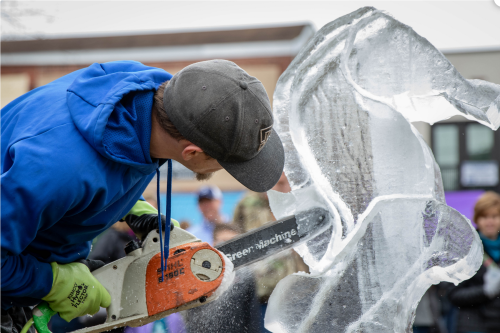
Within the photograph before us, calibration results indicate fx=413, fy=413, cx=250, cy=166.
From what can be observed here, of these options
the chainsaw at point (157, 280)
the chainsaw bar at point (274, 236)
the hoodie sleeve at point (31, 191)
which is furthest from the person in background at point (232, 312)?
the hoodie sleeve at point (31, 191)

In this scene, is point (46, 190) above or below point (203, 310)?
above

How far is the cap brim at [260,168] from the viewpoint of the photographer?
52.3 inches

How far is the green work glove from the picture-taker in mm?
1356

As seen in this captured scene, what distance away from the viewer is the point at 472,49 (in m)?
3.94

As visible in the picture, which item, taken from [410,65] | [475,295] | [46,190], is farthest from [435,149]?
[46,190]

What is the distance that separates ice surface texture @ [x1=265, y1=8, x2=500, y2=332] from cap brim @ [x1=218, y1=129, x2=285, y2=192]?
36 centimetres

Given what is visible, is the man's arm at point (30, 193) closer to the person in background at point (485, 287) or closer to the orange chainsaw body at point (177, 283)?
Answer: the orange chainsaw body at point (177, 283)

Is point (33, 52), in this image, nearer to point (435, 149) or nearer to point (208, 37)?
point (208, 37)

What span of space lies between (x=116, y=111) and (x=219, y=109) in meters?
0.30

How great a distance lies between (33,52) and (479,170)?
5.46m

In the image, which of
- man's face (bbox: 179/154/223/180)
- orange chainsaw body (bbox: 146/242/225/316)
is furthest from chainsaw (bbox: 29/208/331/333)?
man's face (bbox: 179/154/223/180)

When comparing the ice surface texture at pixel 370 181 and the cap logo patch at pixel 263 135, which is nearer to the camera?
the cap logo patch at pixel 263 135

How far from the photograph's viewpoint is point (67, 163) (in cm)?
107

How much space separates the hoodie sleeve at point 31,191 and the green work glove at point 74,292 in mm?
236
